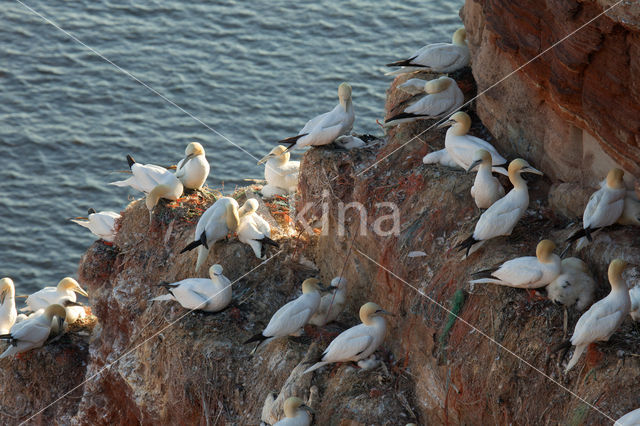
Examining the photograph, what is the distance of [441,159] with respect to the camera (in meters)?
10.1

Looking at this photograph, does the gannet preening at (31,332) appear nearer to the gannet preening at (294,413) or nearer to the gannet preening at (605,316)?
the gannet preening at (294,413)

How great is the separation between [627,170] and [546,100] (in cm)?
123

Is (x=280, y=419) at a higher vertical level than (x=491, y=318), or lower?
lower

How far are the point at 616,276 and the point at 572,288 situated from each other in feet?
1.80

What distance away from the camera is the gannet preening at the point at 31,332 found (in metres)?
11.8

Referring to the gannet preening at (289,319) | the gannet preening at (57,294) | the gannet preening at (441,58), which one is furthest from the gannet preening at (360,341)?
the gannet preening at (57,294)

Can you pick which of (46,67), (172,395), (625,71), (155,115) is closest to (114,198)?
(155,115)

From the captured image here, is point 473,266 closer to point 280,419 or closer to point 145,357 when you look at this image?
point 280,419

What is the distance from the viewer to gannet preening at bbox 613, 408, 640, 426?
22.5 feet

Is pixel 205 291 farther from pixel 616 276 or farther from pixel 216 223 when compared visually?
pixel 616 276

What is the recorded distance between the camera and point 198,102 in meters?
19.7

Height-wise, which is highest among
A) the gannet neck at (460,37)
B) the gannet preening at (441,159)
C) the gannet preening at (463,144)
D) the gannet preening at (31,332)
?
the gannet neck at (460,37)

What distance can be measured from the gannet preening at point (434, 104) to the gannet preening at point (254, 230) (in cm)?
189

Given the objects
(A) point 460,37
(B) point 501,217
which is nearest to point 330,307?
(B) point 501,217
